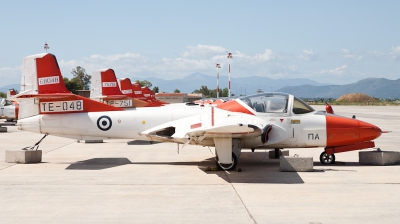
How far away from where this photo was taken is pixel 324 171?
11.6 meters

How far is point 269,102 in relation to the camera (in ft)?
40.8

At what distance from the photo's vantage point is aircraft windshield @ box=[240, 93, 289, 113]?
40.6 feet

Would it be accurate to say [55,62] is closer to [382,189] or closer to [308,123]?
[308,123]

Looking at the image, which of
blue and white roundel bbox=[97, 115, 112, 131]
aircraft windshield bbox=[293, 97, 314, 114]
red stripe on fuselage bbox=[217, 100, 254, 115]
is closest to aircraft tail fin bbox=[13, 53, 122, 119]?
blue and white roundel bbox=[97, 115, 112, 131]

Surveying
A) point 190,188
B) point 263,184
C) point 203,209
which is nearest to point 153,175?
point 190,188

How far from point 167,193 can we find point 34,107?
5.86m

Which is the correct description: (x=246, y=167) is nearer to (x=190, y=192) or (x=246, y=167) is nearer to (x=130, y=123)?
(x=130, y=123)

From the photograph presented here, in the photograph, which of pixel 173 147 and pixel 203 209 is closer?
pixel 203 209

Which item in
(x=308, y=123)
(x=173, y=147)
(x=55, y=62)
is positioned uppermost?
(x=55, y=62)

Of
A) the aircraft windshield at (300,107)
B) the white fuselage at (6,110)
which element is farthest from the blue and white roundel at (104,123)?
the white fuselage at (6,110)

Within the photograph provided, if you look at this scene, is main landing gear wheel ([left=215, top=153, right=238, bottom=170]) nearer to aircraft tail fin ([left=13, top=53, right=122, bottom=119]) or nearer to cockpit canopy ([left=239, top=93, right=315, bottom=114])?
cockpit canopy ([left=239, top=93, right=315, bottom=114])

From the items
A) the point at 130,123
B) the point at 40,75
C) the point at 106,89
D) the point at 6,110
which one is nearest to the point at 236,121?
the point at 130,123

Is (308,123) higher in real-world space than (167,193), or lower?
higher

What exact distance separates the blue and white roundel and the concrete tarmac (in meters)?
1.04
